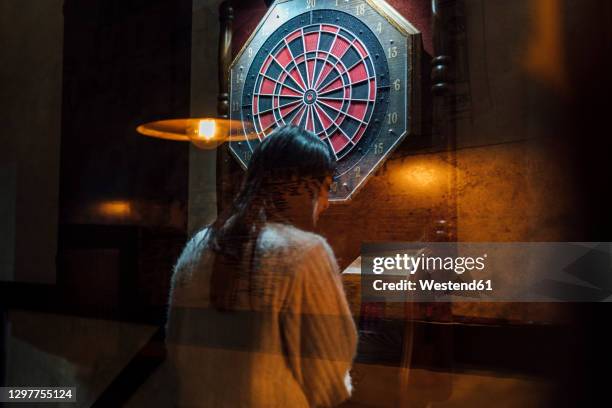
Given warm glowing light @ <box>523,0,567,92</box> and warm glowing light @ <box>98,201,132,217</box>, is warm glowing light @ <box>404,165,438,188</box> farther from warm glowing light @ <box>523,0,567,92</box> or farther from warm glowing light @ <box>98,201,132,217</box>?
warm glowing light @ <box>98,201,132,217</box>

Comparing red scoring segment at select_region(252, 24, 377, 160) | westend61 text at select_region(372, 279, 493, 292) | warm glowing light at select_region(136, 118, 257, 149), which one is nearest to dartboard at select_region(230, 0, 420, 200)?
red scoring segment at select_region(252, 24, 377, 160)

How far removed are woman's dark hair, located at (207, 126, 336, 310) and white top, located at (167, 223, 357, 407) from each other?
1.3 inches

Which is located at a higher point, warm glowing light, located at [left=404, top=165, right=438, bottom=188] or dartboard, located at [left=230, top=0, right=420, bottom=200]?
dartboard, located at [left=230, top=0, right=420, bottom=200]

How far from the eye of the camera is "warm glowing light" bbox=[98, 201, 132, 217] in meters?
1.59

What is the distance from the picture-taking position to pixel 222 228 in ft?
4.49

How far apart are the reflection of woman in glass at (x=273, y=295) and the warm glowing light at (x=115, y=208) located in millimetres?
324

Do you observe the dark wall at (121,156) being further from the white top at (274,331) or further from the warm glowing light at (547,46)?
the warm glowing light at (547,46)

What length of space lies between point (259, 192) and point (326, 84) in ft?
1.10

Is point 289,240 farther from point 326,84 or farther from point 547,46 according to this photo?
point 547,46

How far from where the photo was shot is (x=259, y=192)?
132 centimetres

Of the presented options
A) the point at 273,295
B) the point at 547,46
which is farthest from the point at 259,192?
the point at 547,46

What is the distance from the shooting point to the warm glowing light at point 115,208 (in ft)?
5.23

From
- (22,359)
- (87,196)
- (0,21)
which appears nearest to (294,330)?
(87,196)

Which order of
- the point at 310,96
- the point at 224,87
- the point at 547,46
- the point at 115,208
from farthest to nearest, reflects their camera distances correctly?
the point at 115,208 < the point at 224,87 < the point at 310,96 < the point at 547,46
